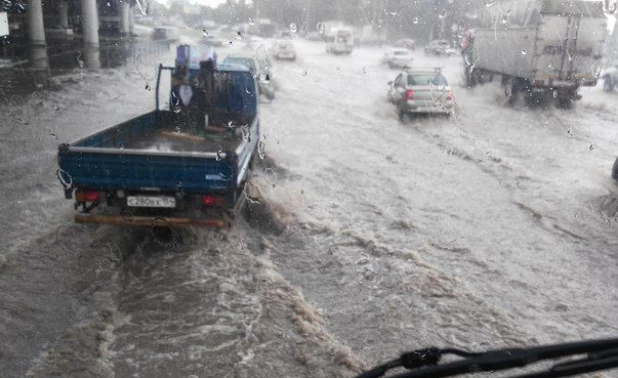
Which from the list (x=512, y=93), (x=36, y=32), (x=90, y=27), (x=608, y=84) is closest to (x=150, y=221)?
(x=512, y=93)

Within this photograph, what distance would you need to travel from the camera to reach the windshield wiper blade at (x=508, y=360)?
5.71 feet

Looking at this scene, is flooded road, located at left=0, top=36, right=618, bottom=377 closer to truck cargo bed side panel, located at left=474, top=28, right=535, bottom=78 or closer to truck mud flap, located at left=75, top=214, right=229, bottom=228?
truck mud flap, located at left=75, top=214, right=229, bottom=228

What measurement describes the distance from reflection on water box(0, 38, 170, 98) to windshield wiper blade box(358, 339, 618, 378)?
1832 cm

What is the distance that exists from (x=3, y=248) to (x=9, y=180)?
345 centimetres

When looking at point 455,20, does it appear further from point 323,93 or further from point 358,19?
point 323,93

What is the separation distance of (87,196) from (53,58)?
25790 millimetres

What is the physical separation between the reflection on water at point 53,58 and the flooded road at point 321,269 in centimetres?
896

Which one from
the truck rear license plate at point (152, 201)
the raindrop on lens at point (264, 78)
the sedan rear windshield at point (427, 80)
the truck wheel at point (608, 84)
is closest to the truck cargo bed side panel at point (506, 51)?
the sedan rear windshield at point (427, 80)

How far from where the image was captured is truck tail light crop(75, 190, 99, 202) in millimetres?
6395

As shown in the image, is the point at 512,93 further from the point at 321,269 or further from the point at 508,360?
the point at 508,360

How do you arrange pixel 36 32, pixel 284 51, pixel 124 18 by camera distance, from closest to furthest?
pixel 36 32, pixel 284 51, pixel 124 18

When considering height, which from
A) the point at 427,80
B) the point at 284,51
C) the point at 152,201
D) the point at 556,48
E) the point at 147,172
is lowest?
the point at 152,201

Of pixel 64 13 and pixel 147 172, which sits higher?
pixel 64 13

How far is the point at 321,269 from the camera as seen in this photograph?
684 centimetres
